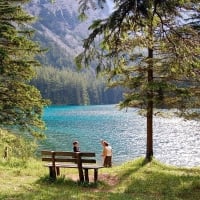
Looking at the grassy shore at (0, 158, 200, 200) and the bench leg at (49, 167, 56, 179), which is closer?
the grassy shore at (0, 158, 200, 200)

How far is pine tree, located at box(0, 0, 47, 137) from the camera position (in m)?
16.0

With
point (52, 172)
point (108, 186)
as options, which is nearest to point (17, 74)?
point (52, 172)

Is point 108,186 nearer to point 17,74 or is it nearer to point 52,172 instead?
point 52,172

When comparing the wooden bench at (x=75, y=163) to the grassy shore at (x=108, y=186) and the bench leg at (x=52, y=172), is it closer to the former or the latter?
the bench leg at (x=52, y=172)

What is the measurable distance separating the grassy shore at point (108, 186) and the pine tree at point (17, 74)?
94.2 inches

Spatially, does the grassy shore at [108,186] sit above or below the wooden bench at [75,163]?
below

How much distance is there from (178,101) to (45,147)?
2822 centimetres

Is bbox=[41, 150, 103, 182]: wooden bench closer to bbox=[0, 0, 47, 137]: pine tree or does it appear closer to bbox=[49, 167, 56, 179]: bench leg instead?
bbox=[49, 167, 56, 179]: bench leg

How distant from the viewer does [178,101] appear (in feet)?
63.0

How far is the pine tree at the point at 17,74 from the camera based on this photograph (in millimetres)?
16016

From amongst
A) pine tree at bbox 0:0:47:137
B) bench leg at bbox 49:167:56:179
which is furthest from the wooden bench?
pine tree at bbox 0:0:47:137

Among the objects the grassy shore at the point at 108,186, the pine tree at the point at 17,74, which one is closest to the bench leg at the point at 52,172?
the grassy shore at the point at 108,186

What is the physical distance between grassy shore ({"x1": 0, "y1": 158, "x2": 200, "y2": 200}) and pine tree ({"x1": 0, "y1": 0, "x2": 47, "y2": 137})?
239 centimetres

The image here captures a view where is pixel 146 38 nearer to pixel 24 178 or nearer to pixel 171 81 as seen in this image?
pixel 24 178
